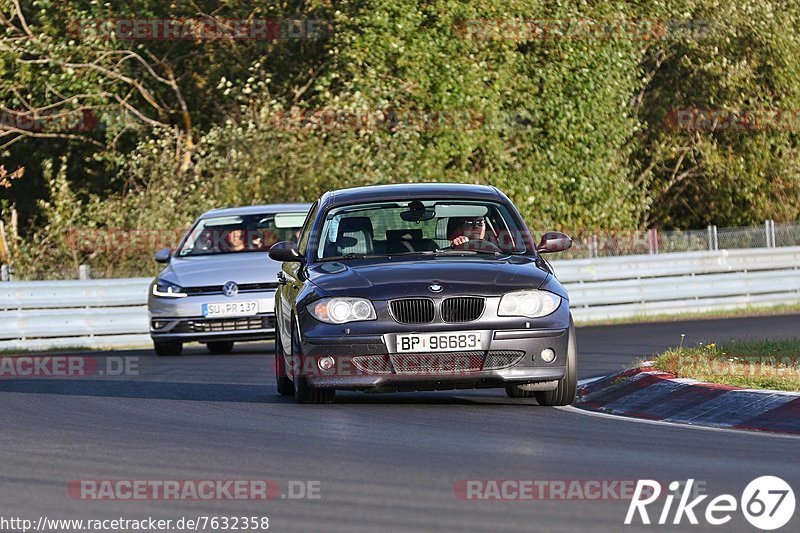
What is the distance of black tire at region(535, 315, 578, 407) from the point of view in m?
11.6

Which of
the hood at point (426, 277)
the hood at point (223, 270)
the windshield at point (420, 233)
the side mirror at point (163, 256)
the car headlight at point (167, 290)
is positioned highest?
the windshield at point (420, 233)

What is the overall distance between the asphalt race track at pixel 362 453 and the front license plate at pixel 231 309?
502 cm

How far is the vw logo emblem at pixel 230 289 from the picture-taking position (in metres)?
19.3

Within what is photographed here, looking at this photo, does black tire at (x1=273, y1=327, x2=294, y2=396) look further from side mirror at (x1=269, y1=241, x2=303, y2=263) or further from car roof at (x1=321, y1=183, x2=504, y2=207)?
car roof at (x1=321, y1=183, x2=504, y2=207)

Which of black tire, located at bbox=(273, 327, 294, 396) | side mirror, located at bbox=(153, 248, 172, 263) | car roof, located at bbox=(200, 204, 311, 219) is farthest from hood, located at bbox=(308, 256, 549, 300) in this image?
car roof, located at bbox=(200, 204, 311, 219)

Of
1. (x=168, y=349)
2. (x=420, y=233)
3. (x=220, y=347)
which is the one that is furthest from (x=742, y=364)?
(x=220, y=347)

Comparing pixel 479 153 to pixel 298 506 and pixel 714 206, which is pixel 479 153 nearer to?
pixel 714 206

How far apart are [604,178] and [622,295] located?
8.64m

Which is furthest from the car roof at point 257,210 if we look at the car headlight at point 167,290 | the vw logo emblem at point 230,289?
the vw logo emblem at point 230,289

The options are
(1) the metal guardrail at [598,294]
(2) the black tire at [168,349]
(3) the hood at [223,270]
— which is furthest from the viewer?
(1) the metal guardrail at [598,294]

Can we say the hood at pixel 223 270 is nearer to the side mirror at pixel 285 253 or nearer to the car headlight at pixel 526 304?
the side mirror at pixel 285 253

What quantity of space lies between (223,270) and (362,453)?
1049cm

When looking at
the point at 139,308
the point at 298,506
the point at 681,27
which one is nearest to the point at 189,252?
the point at 139,308

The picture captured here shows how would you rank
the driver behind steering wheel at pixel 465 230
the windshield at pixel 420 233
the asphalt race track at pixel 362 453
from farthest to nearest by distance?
the driver behind steering wheel at pixel 465 230, the windshield at pixel 420 233, the asphalt race track at pixel 362 453
